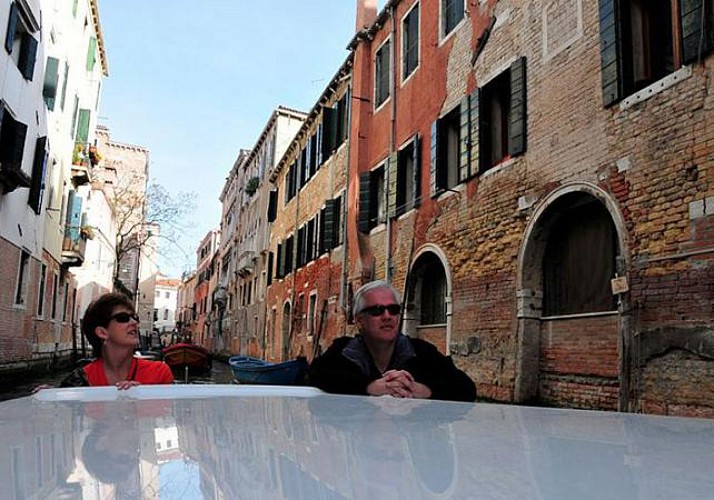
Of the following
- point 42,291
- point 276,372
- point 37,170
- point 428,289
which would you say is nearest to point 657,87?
point 428,289

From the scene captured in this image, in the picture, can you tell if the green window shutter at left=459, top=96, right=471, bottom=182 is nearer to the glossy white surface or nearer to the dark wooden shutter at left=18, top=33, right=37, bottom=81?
the glossy white surface

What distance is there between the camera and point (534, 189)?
731cm

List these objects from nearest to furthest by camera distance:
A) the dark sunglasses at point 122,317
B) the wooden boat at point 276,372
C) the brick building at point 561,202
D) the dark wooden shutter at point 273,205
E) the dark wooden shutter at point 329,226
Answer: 1. the dark sunglasses at point 122,317
2. the brick building at point 561,202
3. the wooden boat at point 276,372
4. the dark wooden shutter at point 329,226
5. the dark wooden shutter at point 273,205

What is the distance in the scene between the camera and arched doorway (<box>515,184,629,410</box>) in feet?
19.8

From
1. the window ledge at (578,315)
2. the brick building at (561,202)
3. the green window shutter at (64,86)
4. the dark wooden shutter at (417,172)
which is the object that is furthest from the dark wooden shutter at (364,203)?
the green window shutter at (64,86)

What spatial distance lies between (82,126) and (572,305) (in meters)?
16.3

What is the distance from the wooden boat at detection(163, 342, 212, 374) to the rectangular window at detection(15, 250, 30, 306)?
4467mm

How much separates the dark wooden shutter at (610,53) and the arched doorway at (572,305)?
3.33 ft

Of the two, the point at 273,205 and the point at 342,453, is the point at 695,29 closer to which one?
the point at 342,453

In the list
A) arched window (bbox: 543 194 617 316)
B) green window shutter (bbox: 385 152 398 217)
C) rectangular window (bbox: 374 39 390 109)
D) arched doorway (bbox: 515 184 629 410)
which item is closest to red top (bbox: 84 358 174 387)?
arched doorway (bbox: 515 184 629 410)

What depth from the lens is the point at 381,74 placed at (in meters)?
13.2

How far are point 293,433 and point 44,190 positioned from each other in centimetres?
1514

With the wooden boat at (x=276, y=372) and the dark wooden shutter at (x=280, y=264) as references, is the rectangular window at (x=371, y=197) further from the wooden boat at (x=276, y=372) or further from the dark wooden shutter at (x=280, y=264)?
the dark wooden shutter at (x=280, y=264)

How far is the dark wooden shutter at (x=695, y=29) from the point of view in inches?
199
